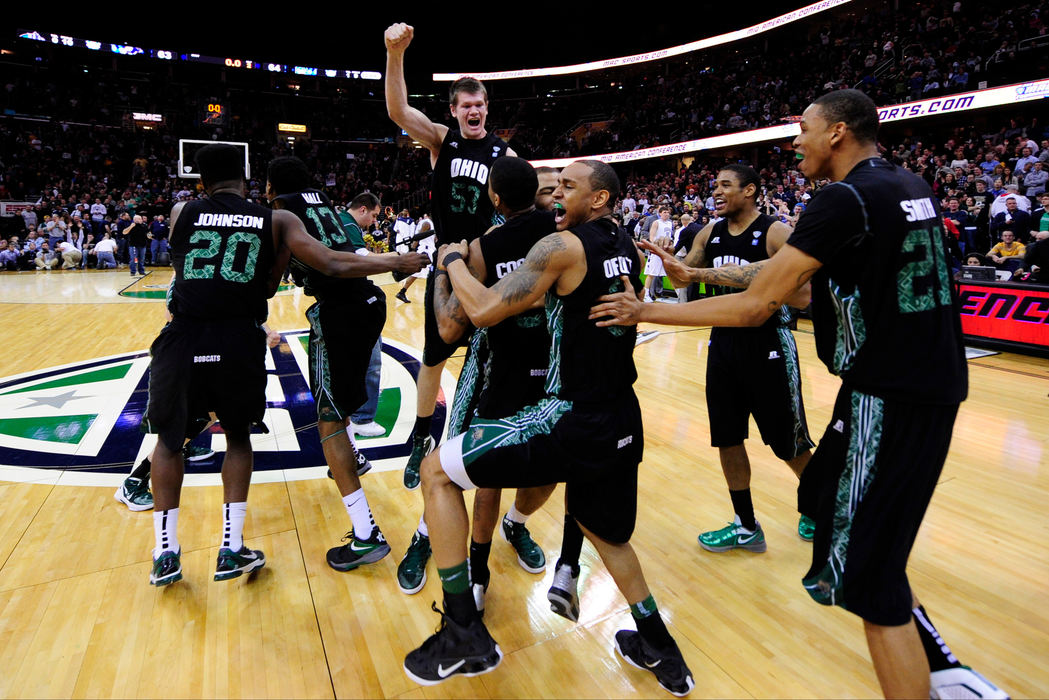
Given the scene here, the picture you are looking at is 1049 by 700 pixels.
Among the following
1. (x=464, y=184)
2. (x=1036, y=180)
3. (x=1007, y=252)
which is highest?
(x=1036, y=180)

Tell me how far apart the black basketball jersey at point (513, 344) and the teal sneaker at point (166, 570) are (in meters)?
1.58

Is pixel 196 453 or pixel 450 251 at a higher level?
pixel 450 251

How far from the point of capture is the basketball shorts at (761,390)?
297cm

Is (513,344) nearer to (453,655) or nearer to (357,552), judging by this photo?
(453,655)

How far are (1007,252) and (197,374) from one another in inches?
456

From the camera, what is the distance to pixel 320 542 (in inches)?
124

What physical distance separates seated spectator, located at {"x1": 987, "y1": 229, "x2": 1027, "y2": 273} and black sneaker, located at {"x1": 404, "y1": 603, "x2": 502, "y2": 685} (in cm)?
1042

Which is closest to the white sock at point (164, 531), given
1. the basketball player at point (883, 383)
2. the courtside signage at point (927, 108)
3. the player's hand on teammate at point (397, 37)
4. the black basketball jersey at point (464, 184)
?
the black basketball jersey at point (464, 184)

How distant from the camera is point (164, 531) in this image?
2.69m

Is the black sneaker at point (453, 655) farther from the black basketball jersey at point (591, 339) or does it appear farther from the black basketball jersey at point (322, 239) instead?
the black basketball jersey at point (322, 239)

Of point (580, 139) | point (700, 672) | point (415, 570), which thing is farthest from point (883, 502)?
point (580, 139)

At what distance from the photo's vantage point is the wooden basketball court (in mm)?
2174

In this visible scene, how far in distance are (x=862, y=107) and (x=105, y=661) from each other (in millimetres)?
3379

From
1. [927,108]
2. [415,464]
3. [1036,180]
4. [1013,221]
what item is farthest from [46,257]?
[927,108]
